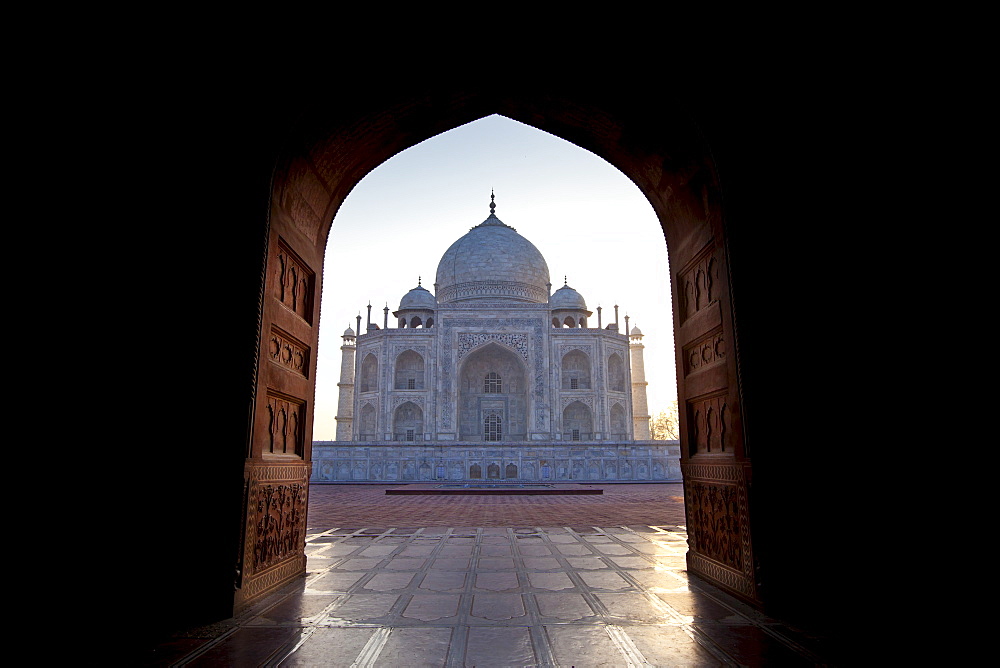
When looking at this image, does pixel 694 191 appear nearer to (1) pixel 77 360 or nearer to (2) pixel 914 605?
(2) pixel 914 605

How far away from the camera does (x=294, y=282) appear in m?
3.17

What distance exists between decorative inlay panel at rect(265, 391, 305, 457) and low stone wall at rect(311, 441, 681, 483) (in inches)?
511

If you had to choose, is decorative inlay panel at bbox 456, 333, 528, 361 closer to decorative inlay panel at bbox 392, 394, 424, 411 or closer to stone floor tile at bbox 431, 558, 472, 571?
decorative inlay panel at bbox 392, 394, 424, 411

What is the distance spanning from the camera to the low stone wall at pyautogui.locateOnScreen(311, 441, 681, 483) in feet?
52.3

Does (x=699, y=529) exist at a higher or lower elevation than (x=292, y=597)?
higher

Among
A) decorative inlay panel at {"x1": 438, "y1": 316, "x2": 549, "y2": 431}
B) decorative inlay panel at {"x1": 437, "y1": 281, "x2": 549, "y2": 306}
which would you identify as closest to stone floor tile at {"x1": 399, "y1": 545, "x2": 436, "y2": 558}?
decorative inlay panel at {"x1": 438, "y1": 316, "x2": 549, "y2": 431}

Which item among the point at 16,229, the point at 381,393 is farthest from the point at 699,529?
the point at 381,393

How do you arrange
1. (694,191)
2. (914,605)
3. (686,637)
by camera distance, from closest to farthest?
(686,637) < (914,605) < (694,191)

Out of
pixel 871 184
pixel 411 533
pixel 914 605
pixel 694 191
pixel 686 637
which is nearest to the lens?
pixel 686 637

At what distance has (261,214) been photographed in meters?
2.67

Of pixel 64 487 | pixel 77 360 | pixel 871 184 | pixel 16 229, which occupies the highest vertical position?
pixel 871 184

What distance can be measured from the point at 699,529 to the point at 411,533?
2527 mm

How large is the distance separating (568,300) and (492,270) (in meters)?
3.96

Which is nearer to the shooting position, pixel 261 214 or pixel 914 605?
pixel 914 605
